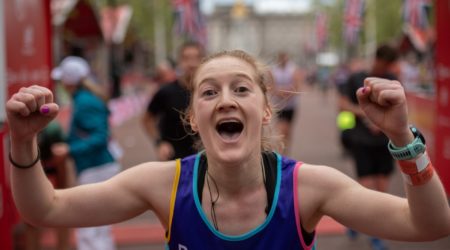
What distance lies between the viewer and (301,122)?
2420 centimetres

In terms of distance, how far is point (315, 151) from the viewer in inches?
590

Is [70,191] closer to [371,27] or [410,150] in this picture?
[410,150]

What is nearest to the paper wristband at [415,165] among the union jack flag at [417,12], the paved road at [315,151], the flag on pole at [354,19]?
the paved road at [315,151]

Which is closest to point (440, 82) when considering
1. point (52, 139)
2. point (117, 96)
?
point (52, 139)

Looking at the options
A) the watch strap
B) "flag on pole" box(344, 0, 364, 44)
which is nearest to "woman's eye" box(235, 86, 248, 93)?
the watch strap

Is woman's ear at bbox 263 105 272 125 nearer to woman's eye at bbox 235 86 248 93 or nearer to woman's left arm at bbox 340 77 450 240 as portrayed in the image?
woman's eye at bbox 235 86 248 93

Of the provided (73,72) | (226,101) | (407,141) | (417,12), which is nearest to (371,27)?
(417,12)

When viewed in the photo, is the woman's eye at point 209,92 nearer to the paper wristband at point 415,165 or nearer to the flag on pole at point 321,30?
the paper wristband at point 415,165

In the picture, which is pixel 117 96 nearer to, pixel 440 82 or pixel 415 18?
pixel 415 18

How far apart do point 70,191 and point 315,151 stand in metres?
12.8

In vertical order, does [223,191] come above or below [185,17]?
Answer: above

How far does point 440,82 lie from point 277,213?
5567mm

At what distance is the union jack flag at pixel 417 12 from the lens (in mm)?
15016

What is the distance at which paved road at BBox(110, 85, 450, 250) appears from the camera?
6.89 meters
